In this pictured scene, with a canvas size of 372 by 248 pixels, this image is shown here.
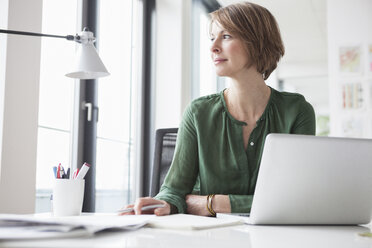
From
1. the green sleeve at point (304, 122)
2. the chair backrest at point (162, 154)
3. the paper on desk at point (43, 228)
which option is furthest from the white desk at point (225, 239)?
the chair backrest at point (162, 154)

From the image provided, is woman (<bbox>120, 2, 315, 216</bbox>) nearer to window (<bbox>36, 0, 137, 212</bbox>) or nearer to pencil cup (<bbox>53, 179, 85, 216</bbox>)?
pencil cup (<bbox>53, 179, 85, 216</bbox>)

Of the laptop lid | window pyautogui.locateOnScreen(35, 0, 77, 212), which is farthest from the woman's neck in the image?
window pyautogui.locateOnScreen(35, 0, 77, 212)

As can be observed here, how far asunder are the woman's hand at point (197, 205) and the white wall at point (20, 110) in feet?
2.90

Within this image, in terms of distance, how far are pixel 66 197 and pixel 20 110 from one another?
86 cm

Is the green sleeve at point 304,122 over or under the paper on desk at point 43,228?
over

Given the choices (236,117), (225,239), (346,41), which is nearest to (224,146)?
(236,117)

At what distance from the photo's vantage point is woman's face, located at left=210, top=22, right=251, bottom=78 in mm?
1391

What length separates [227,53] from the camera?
139cm

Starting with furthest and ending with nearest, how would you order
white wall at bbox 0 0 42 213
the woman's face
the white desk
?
white wall at bbox 0 0 42 213, the woman's face, the white desk

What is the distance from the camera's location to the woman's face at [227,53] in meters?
1.39

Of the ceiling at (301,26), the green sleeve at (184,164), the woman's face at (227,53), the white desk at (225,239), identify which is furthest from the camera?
the ceiling at (301,26)

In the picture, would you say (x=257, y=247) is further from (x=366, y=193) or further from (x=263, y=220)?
(x=366, y=193)

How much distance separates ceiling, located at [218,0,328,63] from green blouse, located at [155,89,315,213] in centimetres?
349

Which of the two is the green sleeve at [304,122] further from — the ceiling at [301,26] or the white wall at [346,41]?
the ceiling at [301,26]
